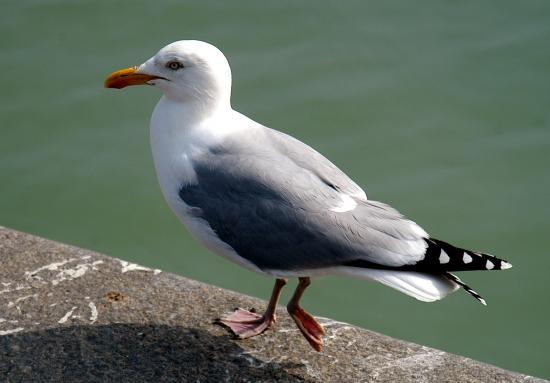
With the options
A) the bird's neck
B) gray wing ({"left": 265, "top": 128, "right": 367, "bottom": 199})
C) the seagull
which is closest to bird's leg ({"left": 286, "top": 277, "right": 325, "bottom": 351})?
the seagull

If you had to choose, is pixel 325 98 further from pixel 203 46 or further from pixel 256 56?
pixel 203 46

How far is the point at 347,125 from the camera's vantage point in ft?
19.1

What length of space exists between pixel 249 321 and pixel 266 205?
48 cm

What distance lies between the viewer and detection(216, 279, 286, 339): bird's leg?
3.17 m

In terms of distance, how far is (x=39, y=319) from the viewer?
319cm

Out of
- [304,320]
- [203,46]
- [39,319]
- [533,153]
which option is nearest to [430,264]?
[304,320]

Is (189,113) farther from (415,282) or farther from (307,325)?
(415,282)

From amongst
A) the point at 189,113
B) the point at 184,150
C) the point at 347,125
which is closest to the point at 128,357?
the point at 184,150

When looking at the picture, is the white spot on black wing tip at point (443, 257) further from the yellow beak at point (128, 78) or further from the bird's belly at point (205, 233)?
the yellow beak at point (128, 78)

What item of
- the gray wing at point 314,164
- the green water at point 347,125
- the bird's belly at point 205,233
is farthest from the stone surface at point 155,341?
the green water at point 347,125

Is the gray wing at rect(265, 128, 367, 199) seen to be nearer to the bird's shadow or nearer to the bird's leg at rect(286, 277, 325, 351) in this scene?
the bird's leg at rect(286, 277, 325, 351)

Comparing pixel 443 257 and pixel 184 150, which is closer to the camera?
pixel 443 257

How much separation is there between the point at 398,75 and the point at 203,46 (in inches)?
130

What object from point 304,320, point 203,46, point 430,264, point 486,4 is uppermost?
point 486,4
